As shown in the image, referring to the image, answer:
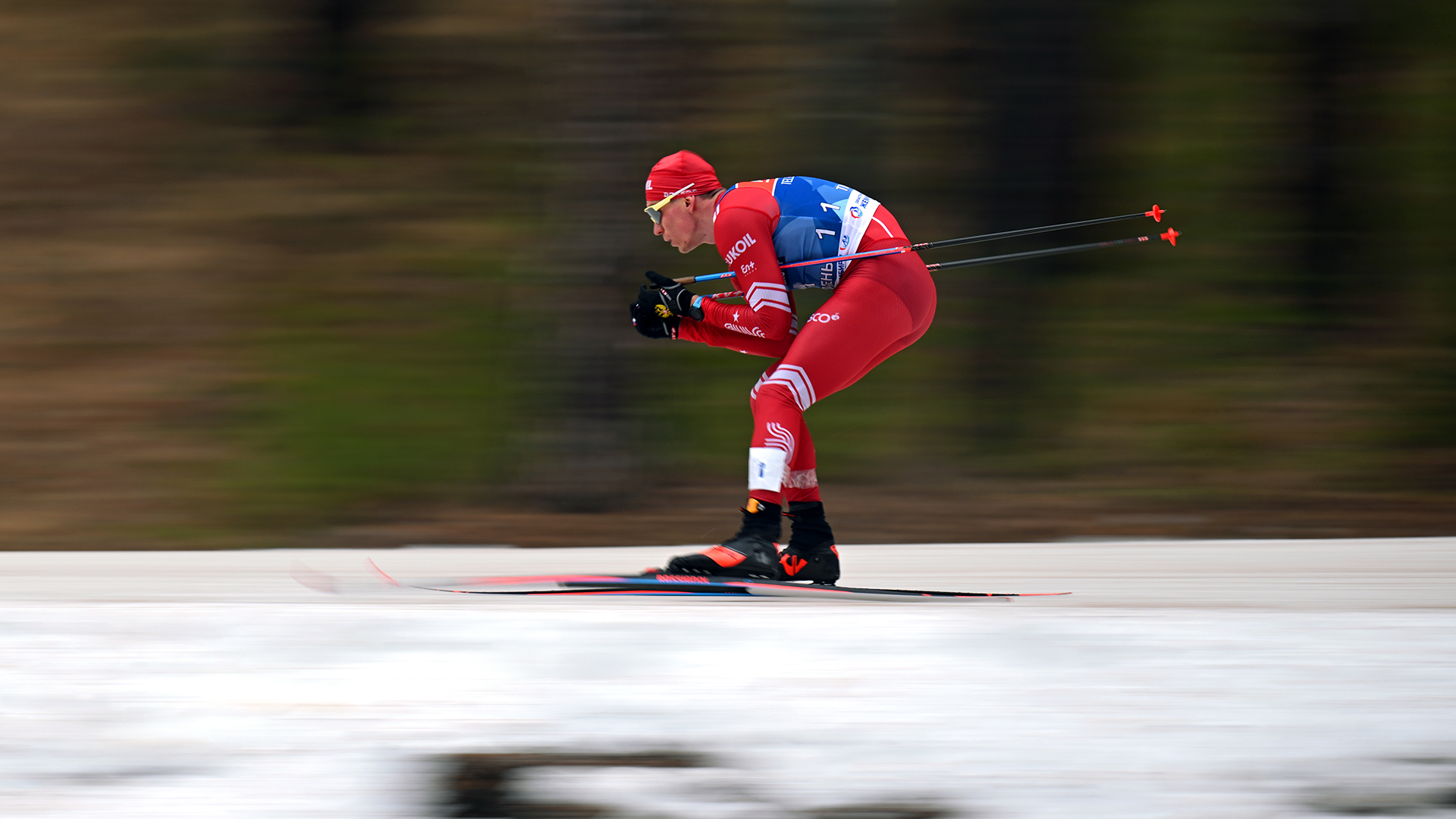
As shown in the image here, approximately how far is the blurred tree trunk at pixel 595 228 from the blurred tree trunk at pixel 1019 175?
2425 mm

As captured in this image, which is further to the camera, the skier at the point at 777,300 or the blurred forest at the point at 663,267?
the blurred forest at the point at 663,267

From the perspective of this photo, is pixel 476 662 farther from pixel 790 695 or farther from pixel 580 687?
pixel 790 695

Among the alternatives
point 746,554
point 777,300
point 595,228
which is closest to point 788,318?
point 777,300

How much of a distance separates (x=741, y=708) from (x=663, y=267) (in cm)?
545

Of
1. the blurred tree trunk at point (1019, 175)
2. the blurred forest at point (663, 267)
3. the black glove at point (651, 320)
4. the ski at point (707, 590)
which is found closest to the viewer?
the ski at point (707, 590)

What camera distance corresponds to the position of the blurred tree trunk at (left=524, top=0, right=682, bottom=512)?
583 centimetres

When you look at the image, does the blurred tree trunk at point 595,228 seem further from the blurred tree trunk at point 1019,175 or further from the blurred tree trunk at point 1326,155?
the blurred tree trunk at point 1326,155

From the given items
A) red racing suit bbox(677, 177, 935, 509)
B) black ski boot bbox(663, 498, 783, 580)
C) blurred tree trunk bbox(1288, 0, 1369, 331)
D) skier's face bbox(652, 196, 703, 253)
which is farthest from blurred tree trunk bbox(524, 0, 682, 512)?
blurred tree trunk bbox(1288, 0, 1369, 331)

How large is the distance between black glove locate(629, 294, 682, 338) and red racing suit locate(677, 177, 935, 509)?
57 mm

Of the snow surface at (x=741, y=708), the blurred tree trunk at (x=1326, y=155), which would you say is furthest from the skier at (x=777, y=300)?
the blurred tree trunk at (x=1326, y=155)

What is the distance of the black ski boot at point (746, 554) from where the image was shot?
3.60 meters

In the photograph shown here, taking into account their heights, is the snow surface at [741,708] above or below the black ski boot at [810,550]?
below

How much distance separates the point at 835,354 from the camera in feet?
11.6

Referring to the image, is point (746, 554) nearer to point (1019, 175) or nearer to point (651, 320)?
point (651, 320)
